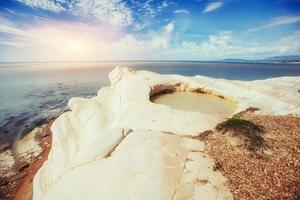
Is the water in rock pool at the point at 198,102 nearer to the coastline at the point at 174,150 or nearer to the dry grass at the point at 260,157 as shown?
the coastline at the point at 174,150

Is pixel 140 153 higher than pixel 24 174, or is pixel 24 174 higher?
pixel 140 153

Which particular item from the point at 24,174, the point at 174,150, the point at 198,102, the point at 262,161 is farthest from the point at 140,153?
the point at 24,174

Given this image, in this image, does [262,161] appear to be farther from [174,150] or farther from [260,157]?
[174,150]

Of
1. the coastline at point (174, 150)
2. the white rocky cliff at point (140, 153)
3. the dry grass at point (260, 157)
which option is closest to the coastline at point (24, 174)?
the coastline at point (174, 150)

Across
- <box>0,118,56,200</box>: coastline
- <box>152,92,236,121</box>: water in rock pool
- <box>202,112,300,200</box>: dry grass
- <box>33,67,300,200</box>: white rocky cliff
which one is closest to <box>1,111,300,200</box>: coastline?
<box>202,112,300,200</box>: dry grass

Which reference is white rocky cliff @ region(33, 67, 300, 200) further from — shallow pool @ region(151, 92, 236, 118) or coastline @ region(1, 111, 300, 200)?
shallow pool @ region(151, 92, 236, 118)

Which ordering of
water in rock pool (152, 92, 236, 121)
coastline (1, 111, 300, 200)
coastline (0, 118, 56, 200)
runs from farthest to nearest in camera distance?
1. water in rock pool (152, 92, 236, 121)
2. coastline (0, 118, 56, 200)
3. coastline (1, 111, 300, 200)
